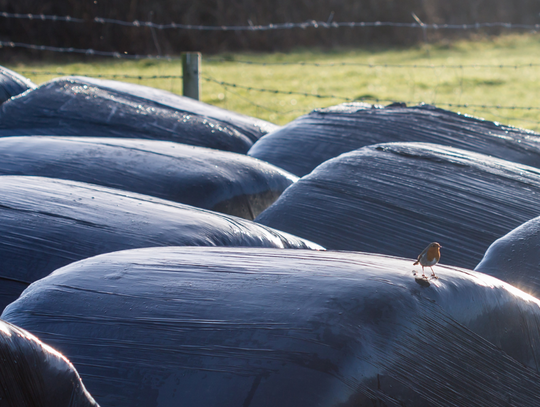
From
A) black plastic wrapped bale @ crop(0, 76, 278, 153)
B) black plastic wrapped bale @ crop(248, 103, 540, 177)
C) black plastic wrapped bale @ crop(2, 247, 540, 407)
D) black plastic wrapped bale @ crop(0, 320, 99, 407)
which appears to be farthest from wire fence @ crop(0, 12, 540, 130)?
black plastic wrapped bale @ crop(0, 320, 99, 407)

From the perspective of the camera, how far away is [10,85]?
315cm

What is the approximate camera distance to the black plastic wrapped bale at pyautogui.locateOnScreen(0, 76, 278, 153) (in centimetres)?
263

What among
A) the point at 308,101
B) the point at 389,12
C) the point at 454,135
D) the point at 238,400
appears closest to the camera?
the point at 238,400

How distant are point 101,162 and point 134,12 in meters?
11.3

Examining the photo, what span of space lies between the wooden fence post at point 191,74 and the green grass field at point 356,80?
196cm

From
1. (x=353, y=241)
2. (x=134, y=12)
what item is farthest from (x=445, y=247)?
(x=134, y=12)

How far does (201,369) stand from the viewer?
1007 millimetres

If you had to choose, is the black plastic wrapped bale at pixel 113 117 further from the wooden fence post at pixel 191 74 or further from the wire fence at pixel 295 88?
the wooden fence post at pixel 191 74

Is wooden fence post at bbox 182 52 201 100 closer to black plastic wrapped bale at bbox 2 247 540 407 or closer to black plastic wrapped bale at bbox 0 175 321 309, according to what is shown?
black plastic wrapped bale at bbox 0 175 321 309

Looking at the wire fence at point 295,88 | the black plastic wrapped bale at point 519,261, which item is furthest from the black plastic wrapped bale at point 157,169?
the wire fence at point 295,88

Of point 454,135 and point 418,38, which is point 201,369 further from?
point 418,38

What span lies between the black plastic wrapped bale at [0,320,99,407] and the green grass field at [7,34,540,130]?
5.44 m

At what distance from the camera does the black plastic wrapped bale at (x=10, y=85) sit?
3115mm

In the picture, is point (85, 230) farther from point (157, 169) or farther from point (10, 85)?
point (10, 85)
